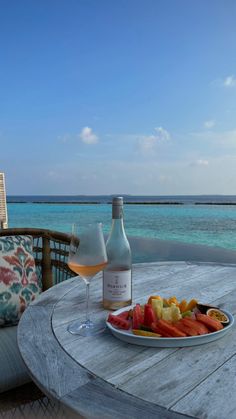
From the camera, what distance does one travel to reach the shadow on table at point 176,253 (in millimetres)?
4773

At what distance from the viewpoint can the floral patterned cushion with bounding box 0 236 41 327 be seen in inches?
57.6

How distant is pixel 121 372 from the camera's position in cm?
58

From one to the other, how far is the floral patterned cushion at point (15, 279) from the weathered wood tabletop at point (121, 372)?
63 centimetres

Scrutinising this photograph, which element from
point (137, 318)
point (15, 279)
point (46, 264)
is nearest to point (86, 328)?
point (137, 318)

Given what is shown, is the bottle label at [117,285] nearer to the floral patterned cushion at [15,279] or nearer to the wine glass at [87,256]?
the wine glass at [87,256]

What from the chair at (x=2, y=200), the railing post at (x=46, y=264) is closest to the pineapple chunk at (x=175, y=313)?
the railing post at (x=46, y=264)

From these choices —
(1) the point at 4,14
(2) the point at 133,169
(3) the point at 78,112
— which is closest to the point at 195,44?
(1) the point at 4,14

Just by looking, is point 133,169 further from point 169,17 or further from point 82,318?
point 82,318

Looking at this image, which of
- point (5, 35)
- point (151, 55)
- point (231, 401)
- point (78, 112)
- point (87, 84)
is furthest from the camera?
point (78, 112)

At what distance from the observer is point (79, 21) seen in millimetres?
5977

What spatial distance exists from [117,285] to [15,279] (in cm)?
86

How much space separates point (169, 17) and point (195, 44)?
2.35 feet

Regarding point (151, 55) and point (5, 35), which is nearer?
point (5, 35)

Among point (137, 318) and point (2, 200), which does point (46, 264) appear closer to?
point (137, 318)
